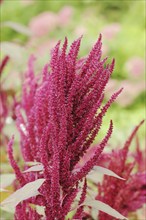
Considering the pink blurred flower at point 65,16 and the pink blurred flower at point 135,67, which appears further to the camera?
the pink blurred flower at point 65,16

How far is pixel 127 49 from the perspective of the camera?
7652 mm

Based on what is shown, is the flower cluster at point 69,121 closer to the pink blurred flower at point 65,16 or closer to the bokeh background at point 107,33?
the bokeh background at point 107,33

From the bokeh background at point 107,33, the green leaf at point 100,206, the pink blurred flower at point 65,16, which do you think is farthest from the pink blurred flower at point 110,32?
the green leaf at point 100,206

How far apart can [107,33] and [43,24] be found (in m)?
0.84

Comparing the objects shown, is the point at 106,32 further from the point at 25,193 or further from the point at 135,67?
the point at 25,193

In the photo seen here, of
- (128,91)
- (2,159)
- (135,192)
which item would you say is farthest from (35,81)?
(128,91)

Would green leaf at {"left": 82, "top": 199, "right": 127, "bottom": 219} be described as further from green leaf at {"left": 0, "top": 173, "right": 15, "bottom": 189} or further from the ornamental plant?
green leaf at {"left": 0, "top": 173, "right": 15, "bottom": 189}

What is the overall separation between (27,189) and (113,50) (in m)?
6.40

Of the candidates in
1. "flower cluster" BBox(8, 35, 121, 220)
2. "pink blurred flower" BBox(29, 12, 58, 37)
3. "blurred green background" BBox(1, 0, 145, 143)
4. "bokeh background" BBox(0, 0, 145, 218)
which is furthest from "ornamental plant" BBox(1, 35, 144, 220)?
"pink blurred flower" BBox(29, 12, 58, 37)

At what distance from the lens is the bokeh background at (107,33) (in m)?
6.16

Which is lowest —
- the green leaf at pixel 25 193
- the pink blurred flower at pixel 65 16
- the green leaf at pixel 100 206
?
the green leaf at pixel 100 206

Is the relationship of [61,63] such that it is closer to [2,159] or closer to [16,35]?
[2,159]

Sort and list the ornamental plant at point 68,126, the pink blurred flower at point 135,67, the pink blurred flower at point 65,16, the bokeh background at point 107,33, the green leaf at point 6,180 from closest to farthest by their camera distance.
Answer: the ornamental plant at point 68,126
the green leaf at point 6,180
the bokeh background at point 107,33
the pink blurred flower at point 135,67
the pink blurred flower at point 65,16

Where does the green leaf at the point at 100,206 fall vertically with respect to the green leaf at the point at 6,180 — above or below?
below
